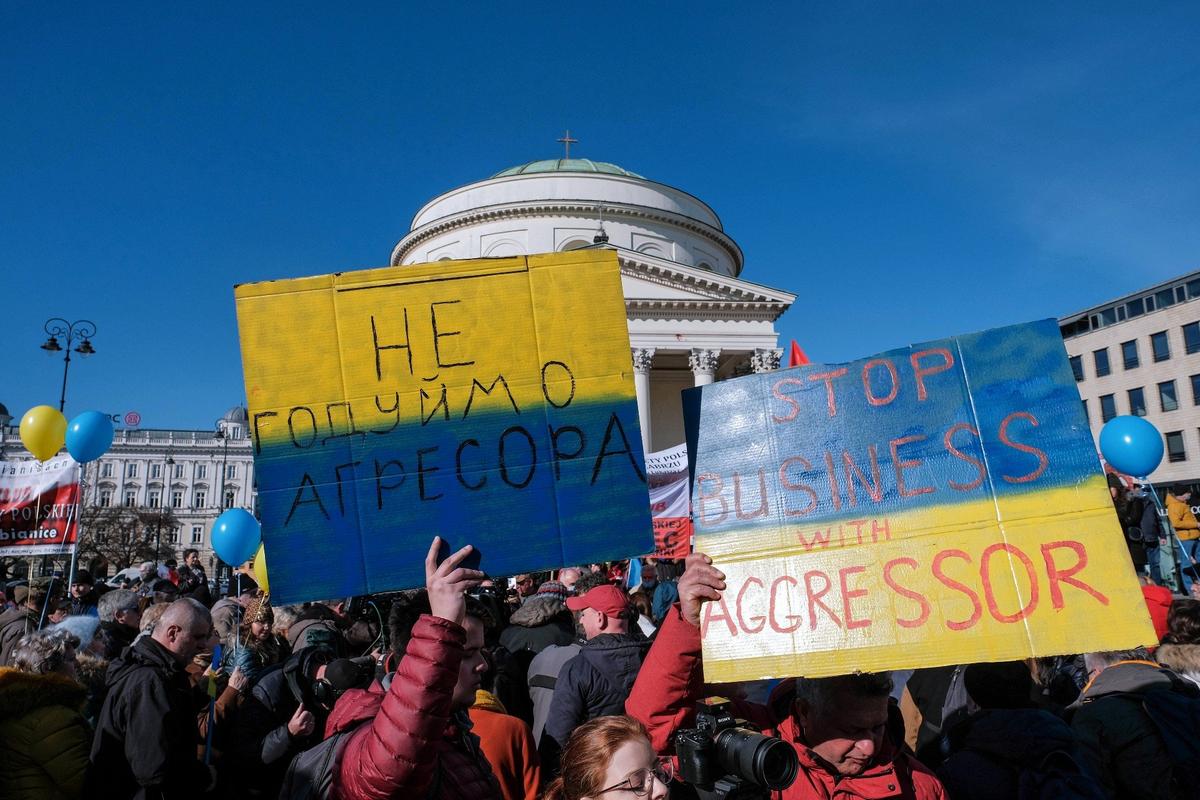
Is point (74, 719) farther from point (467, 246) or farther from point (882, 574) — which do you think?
point (467, 246)

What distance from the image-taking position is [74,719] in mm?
3133

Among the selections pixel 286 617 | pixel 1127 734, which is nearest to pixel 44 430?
pixel 286 617

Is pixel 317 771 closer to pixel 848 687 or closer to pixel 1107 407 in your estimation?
pixel 848 687

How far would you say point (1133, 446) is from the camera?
9.32 m

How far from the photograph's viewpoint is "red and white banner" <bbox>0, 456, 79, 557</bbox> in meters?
7.28

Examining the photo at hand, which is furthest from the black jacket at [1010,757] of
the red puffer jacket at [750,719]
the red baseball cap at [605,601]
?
the red baseball cap at [605,601]

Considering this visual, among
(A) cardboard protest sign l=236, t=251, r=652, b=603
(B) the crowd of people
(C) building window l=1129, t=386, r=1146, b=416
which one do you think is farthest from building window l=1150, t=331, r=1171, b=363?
(A) cardboard protest sign l=236, t=251, r=652, b=603

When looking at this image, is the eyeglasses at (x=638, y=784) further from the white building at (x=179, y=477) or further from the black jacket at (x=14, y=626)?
the white building at (x=179, y=477)

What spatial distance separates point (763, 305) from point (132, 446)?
72.9m

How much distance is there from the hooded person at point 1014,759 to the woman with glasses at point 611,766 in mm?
1074

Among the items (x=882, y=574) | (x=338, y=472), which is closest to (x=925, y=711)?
(x=882, y=574)

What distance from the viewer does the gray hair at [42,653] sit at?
343 centimetres

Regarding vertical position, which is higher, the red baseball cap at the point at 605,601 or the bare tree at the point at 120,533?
the bare tree at the point at 120,533

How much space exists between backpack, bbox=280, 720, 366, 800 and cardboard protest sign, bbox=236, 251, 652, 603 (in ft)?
1.48
